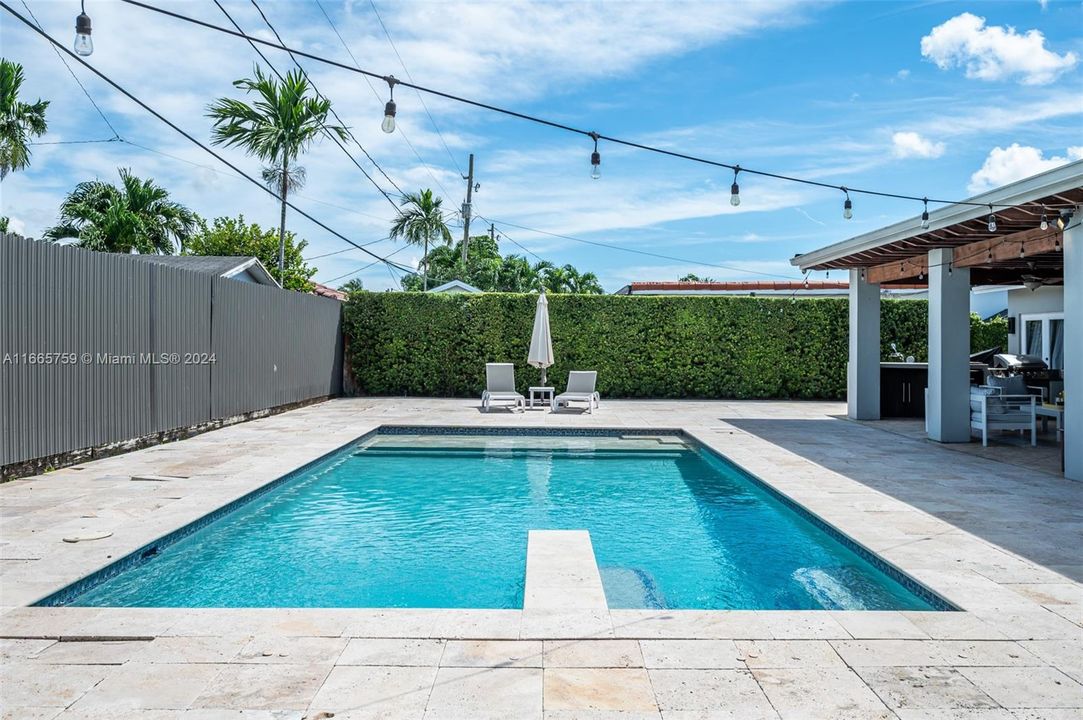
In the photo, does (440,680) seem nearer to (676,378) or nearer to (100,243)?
(676,378)

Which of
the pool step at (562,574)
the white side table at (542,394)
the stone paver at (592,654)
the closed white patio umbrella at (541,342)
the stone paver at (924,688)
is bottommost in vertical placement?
the pool step at (562,574)

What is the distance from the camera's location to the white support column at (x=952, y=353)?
10.8m

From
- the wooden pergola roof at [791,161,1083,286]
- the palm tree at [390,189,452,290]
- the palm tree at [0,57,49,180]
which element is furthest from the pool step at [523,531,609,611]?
the palm tree at [390,189,452,290]

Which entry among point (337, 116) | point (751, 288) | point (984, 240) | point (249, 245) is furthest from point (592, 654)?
point (249, 245)

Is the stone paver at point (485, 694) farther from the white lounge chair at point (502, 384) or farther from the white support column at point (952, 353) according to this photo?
the white lounge chair at point (502, 384)

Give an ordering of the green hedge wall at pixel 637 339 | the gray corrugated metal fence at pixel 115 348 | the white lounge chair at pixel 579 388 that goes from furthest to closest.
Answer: the green hedge wall at pixel 637 339
the white lounge chair at pixel 579 388
the gray corrugated metal fence at pixel 115 348

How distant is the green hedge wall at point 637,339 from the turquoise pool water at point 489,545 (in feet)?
26.1

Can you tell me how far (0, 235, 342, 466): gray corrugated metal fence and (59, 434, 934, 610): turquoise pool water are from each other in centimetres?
238

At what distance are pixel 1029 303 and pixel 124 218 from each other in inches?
1011

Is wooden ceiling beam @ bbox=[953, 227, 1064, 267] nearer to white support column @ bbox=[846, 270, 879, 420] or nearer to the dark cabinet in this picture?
white support column @ bbox=[846, 270, 879, 420]

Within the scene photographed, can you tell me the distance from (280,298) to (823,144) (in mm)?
10813

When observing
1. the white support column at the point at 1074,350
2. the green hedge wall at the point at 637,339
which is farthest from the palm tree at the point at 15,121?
the white support column at the point at 1074,350

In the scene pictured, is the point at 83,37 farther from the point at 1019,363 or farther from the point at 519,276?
the point at 519,276

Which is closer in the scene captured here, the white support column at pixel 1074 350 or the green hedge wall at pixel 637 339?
the white support column at pixel 1074 350
